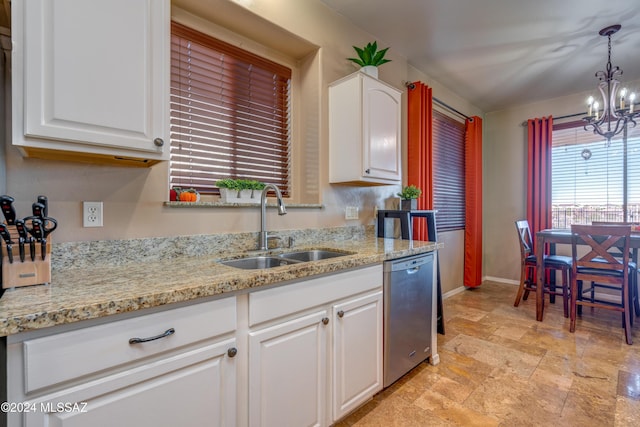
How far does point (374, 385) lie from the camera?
176cm

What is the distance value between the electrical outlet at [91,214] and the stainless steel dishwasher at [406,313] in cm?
Result: 150

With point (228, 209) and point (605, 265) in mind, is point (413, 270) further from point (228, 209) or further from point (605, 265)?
point (605, 265)

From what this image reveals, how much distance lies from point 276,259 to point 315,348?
55 cm

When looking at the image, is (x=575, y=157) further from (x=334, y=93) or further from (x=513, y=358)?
(x=334, y=93)

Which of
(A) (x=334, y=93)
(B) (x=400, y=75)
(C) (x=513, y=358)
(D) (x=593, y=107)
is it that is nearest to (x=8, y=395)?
(A) (x=334, y=93)

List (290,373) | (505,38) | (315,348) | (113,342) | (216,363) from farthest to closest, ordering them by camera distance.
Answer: (505,38)
(315,348)
(290,373)
(216,363)
(113,342)

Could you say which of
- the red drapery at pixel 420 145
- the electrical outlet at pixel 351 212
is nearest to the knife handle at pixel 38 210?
the electrical outlet at pixel 351 212

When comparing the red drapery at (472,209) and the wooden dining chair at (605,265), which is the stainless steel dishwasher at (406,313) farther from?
the red drapery at (472,209)

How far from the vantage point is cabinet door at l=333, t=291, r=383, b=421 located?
1.53 m

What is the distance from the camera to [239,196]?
6.16 feet

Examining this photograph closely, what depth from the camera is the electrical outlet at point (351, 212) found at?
8.22 ft

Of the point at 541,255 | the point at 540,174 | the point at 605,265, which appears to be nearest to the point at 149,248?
the point at 541,255

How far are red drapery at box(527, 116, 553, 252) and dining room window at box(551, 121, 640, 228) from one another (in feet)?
0.46

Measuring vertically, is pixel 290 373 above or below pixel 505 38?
below
